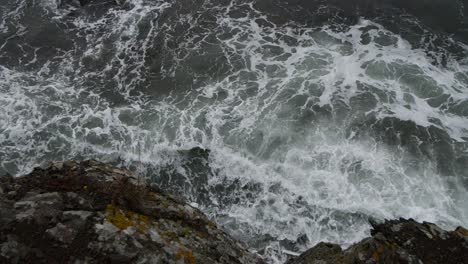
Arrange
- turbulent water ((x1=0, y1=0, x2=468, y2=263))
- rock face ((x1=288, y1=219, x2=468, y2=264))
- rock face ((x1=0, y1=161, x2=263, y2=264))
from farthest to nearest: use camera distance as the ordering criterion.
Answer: turbulent water ((x1=0, y1=0, x2=468, y2=263)), rock face ((x1=288, y1=219, x2=468, y2=264)), rock face ((x1=0, y1=161, x2=263, y2=264))

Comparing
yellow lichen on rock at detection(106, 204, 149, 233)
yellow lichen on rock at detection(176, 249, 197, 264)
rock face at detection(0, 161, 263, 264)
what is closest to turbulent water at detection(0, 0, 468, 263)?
rock face at detection(0, 161, 263, 264)

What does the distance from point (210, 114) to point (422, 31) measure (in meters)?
12.2

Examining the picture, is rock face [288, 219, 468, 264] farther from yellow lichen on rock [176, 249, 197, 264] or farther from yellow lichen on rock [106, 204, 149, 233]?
yellow lichen on rock [106, 204, 149, 233]

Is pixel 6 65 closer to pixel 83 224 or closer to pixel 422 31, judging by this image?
pixel 83 224

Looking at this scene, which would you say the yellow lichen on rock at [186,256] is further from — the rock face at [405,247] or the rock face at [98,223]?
the rock face at [405,247]

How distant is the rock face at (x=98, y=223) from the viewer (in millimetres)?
6258

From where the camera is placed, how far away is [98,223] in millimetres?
6680

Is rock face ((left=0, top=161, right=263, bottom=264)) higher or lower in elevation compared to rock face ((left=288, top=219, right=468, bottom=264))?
higher

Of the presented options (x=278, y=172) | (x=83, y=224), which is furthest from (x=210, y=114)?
(x=83, y=224)

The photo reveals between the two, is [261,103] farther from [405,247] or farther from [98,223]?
[98,223]

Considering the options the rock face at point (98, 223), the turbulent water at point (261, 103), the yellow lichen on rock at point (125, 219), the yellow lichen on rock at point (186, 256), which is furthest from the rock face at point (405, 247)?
the turbulent water at point (261, 103)

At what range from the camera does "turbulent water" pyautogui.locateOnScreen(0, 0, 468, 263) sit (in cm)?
1565

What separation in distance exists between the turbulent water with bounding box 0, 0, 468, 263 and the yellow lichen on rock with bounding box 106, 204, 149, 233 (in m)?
7.84

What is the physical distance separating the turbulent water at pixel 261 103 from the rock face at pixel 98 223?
7.14m
